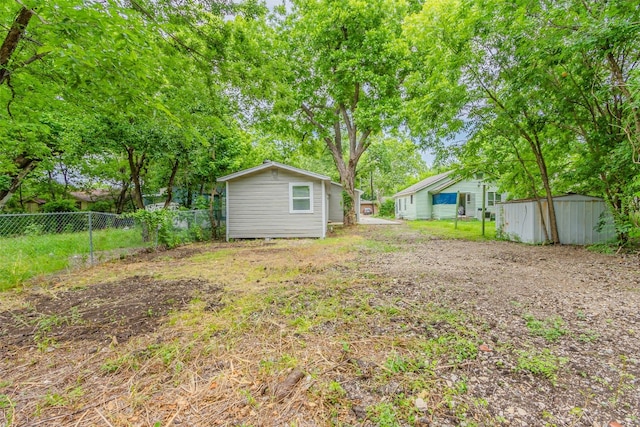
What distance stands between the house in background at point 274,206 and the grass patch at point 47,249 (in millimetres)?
3424

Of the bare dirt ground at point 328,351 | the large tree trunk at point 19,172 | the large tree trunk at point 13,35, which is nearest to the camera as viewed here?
the bare dirt ground at point 328,351

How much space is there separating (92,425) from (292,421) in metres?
1.15

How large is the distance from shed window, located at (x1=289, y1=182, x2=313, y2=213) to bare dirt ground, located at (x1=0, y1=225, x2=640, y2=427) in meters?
6.00

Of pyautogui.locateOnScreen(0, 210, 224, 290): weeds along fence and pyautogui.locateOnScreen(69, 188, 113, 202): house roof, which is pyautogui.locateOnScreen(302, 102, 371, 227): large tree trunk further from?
pyautogui.locateOnScreen(69, 188, 113, 202): house roof

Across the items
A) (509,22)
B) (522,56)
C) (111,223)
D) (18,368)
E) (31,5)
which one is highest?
(509,22)

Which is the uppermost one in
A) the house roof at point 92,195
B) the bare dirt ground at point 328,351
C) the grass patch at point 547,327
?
the house roof at point 92,195

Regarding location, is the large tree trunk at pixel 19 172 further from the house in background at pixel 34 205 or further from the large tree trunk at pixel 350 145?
the large tree trunk at pixel 350 145

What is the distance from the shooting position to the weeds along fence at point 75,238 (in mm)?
4879

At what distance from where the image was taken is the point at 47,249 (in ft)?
19.9

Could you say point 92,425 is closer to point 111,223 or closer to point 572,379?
point 572,379

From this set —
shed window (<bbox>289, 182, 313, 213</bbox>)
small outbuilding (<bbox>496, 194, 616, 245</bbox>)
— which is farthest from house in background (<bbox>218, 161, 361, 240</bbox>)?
small outbuilding (<bbox>496, 194, 616, 245</bbox>)

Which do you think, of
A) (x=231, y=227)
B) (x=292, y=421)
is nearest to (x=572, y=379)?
(x=292, y=421)

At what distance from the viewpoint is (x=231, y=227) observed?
1051 cm

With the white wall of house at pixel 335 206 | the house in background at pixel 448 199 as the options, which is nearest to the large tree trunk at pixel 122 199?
the white wall of house at pixel 335 206
